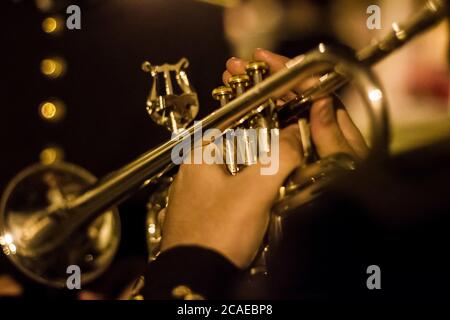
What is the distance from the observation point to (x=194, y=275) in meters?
0.70

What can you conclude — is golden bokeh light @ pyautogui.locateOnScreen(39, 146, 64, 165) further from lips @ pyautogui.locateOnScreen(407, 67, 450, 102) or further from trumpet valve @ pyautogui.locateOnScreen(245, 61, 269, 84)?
lips @ pyautogui.locateOnScreen(407, 67, 450, 102)

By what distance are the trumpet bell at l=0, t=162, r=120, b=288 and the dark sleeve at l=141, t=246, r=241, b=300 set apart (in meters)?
0.43

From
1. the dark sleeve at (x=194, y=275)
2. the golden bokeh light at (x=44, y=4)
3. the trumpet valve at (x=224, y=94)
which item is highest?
the golden bokeh light at (x=44, y=4)

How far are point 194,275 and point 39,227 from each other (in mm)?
491

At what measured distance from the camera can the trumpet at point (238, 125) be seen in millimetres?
654

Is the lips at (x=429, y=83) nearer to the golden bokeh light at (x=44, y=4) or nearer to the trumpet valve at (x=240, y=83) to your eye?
the golden bokeh light at (x=44, y=4)

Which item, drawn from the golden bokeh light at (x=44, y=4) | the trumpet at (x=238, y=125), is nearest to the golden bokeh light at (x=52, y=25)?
the golden bokeh light at (x=44, y=4)

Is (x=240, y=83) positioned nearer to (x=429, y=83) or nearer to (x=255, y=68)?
(x=255, y=68)

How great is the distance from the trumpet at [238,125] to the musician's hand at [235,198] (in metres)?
0.02

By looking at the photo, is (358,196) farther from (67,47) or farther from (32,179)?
(67,47)

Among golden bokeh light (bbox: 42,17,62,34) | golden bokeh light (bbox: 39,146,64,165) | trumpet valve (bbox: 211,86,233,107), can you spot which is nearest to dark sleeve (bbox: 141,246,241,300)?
trumpet valve (bbox: 211,86,233,107)

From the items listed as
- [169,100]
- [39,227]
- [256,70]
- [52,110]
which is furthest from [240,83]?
[52,110]

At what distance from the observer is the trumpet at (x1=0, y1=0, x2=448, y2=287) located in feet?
2.15

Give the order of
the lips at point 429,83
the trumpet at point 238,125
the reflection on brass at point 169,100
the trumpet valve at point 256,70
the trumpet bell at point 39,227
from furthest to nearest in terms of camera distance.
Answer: the lips at point 429,83 → the trumpet bell at point 39,227 → the reflection on brass at point 169,100 → the trumpet valve at point 256,70 → the trumpet at point 238,125
